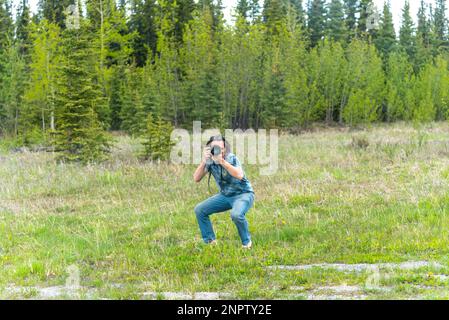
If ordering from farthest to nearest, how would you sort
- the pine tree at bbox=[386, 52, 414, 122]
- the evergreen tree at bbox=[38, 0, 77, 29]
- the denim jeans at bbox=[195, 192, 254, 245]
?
1. the evergreen tree at bbox=[38, 0, 77, 29]
2. the pine tree at bbox=[386, 52, 414, 122]
3. the denim jeans at bbox=[195, 192, 254, 245]

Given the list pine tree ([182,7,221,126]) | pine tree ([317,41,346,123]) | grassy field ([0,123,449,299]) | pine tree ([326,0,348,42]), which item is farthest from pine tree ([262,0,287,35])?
grassy field ([0,123,449,299])

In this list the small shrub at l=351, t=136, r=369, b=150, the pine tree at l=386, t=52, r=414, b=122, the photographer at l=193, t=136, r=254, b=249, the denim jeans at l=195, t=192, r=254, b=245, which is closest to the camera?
the photographer at l=193, t=136, r=254, b=249

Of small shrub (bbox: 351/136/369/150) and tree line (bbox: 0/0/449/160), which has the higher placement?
tree line (bbox: 0/0/449/160)

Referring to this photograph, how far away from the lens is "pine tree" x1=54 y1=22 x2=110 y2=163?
17438 millimetres

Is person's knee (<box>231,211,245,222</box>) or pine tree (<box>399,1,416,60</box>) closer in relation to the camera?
person's knee (<box>231,211,245,222</box>)

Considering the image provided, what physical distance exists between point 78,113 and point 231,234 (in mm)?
11549

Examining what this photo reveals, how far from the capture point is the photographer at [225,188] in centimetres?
704

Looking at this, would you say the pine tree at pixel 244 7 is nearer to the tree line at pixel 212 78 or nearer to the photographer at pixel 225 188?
the tree line at pixel 212 78

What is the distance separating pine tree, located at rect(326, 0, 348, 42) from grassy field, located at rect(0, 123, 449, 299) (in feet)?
123

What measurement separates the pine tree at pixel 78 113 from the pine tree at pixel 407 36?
41130 millimetres

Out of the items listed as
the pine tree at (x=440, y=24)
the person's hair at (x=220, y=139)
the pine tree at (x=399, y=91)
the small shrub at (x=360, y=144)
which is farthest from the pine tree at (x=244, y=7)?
the person's hair at (x=220, y=139)

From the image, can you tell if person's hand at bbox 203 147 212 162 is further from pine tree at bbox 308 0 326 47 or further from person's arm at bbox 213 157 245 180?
pine tree at bbox 308 0 326 47

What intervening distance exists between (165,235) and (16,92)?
2887cm
